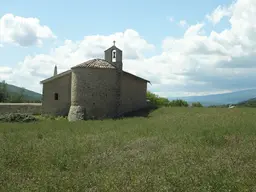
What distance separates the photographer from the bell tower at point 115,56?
3139 cm

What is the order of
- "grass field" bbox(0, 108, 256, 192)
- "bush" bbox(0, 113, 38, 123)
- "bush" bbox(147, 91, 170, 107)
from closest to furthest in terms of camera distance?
1. "grass field" bbox(0, 108, 256, 192)
2. "bush" bbox(0, 113, 38, 123)
3. "bush" bbox(147, 91, 170, 107)

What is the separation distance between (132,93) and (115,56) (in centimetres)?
459

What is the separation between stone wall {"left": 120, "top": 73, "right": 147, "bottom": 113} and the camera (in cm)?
3219

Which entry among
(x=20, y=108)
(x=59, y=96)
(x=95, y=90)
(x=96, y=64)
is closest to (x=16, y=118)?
(x=20, y=108)

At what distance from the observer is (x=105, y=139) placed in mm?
14180

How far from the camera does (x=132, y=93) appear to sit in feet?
111

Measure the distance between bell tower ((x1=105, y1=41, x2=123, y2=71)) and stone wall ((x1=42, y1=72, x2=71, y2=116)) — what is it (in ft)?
15.8

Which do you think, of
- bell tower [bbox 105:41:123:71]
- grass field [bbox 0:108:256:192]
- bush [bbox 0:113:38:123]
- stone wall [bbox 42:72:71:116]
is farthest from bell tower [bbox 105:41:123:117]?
grass field [bbox 0:108:256:192]

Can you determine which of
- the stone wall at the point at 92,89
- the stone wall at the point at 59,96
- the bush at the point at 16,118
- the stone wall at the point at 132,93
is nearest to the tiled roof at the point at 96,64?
the stone wall at the point at 92,89

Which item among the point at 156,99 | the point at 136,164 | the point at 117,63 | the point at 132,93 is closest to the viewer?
the point at 136,164

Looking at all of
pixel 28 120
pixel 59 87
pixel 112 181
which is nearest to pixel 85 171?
pixel 112 181

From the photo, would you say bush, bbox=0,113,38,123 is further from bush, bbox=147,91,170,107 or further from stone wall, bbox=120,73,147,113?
bush, bbox=147,91,170,107

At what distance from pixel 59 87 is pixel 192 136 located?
22.6 metres

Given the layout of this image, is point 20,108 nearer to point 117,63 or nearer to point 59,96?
point 59,96
